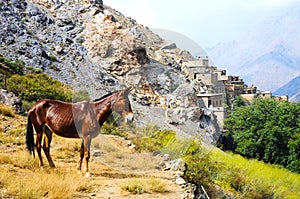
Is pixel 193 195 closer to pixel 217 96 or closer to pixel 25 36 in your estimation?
pixel 217 96

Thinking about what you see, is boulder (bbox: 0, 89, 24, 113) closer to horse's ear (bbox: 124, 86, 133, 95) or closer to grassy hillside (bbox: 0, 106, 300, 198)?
grassy hillside (bbox: 0, 106, 300, 198)

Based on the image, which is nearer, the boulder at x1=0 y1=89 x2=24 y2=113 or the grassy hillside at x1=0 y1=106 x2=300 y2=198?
the grassy hillside at x1=0 y1=106 x2=300 y2=198

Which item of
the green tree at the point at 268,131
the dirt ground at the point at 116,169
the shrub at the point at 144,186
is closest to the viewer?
the dirt ground at the point at 116,169

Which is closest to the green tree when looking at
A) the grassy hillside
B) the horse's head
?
the grassy hillside

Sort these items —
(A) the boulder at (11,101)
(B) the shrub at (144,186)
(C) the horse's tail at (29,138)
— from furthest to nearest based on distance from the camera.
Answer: (A) the boulder at (11,101) → (C) the horse's tail at (29,138) → (B) the shrub at (144,186)

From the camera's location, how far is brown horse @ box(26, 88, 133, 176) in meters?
4.93

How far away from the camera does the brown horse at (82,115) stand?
4934 mm

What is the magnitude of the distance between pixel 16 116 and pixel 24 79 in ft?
19.7

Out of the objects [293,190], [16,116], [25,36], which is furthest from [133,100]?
[25,36]

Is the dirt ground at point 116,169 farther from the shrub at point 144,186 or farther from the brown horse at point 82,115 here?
the brown horse at point 82,115

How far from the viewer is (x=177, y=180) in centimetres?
658

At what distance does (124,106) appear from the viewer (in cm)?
477

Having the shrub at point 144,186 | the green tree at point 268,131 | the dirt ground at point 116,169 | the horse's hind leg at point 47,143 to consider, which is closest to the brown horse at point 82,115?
the horse's hind leg at point 47,143

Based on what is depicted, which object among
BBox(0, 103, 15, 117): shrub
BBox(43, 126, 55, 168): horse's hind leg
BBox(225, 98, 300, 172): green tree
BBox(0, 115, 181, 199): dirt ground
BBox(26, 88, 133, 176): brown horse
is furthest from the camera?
BBox(225, 98, 300, 172): green tree
